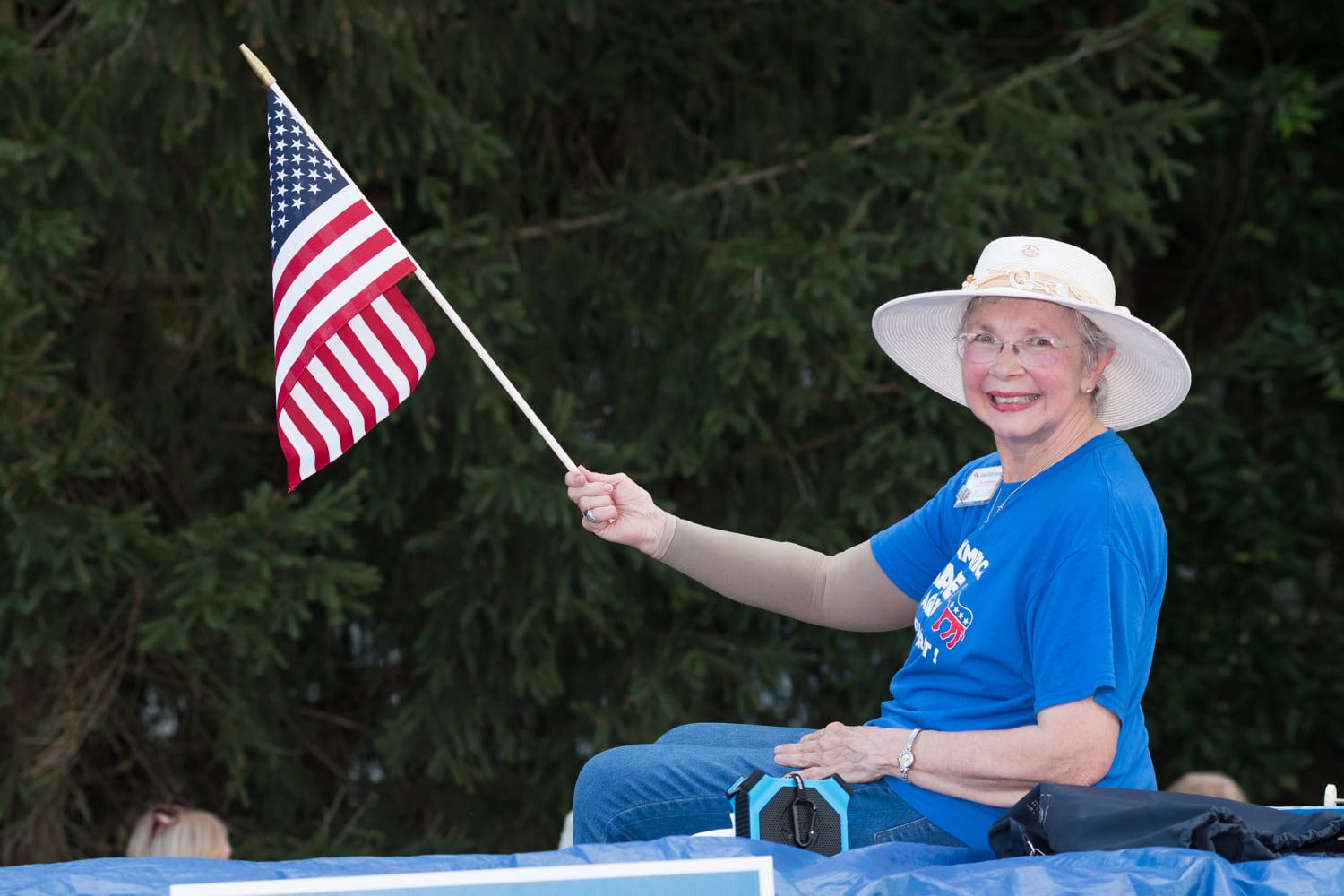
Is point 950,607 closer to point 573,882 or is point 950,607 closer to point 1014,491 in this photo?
point 1014,491

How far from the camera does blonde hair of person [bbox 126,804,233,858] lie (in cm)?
439

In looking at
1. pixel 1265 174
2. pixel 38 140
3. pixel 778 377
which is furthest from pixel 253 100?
pixel 1265 174

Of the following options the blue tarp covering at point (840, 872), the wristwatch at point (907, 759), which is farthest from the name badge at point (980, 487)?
the blue tarp covering at point (840, 872)

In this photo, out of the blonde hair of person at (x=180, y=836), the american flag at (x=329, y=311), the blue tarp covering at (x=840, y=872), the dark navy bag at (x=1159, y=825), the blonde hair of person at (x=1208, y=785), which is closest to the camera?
the blue tarp covering at (x=840, y=872)

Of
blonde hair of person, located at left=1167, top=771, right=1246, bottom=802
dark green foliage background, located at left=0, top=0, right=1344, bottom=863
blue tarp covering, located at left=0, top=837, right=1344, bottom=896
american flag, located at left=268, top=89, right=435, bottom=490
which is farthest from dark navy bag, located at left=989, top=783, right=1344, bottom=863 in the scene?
dark green foliage background, located at left=0, top=0, right=1344, bottom=863

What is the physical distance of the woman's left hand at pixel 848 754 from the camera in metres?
2.44

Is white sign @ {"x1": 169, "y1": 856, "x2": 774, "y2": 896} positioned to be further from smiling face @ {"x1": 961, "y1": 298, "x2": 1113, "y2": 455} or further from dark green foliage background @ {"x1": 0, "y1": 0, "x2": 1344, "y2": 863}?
dark green foliage background @ {"x1": 0, "y1": 0, "x2": 1344, "y2": 863}

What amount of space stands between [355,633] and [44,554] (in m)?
1.79

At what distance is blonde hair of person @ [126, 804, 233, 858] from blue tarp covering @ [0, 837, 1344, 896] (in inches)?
92.6

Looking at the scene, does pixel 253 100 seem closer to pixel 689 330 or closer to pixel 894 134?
pixel 689 330

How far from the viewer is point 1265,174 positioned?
747 centimetres

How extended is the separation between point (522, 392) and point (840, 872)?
3649 mm

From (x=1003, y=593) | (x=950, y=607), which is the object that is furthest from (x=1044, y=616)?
(x=950, y=607)

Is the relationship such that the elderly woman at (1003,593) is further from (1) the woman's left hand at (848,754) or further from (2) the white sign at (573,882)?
(2) the white sign at (573,882)
